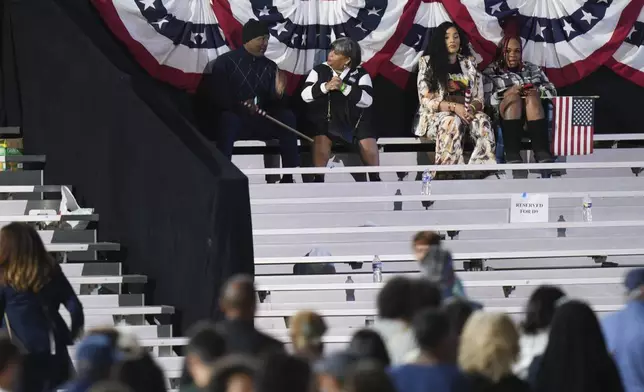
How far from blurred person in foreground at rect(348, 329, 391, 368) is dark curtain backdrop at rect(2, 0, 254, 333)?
4971 millimetres

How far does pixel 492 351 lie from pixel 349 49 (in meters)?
7.99

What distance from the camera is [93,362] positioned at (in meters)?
6.93

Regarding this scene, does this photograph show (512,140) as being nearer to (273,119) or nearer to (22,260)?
(273,119)

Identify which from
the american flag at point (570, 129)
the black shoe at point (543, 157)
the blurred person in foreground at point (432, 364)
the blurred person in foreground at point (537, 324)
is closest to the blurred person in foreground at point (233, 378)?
the blurred person in foreground at point (432, 364)

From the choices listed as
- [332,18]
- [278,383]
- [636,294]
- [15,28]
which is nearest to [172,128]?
[15,28]

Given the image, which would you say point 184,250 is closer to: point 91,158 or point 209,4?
point 91,158

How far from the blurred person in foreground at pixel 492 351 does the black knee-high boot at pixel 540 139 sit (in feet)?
26.7

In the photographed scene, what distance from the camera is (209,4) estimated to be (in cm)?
1559

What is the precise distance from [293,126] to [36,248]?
609 cm

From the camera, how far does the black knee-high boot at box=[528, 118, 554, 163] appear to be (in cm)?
1538

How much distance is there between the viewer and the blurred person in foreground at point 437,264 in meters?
9.25

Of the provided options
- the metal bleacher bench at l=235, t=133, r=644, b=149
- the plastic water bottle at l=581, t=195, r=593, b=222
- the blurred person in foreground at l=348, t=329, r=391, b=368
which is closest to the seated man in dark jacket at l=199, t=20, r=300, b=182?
the metal bleacher bench at l=235, t=133, r=644, b=149

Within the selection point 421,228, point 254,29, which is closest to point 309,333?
point 421,228

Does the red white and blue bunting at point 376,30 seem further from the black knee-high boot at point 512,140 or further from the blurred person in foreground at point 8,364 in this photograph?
the blurred person in foreground at point 8,364
